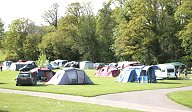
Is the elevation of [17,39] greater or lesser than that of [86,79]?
greater

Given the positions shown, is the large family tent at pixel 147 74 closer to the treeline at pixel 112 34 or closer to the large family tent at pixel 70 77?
the large family tent at pixel 70 77

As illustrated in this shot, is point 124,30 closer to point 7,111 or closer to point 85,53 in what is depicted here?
point 85,53

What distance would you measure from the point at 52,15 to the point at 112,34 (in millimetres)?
24560

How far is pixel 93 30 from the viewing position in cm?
9862

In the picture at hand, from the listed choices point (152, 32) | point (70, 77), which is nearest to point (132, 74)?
point (70, 77)

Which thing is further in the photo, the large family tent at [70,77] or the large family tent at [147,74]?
the large family tent at [147,74]

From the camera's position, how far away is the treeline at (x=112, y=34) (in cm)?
6838

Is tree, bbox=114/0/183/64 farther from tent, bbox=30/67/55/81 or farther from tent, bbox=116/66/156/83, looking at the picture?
tent, bbox=30/67/55/81

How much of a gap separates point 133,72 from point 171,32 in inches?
1123

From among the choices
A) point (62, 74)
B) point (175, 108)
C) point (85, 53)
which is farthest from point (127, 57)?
point (175, 108)

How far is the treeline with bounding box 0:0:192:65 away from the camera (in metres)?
68.4

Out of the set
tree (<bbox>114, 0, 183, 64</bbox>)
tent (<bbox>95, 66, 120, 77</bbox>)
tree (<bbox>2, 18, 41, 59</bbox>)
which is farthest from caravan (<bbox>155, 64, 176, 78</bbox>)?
tree (<bbox>2, 18, 41, 59</bbox>)

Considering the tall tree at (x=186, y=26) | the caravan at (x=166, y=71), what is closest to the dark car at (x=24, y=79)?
the caravan at (x=166, y=71)

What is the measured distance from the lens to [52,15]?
110625 millimetres
